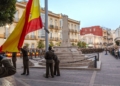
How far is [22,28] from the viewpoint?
22.2 feet

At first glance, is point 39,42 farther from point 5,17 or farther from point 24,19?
point 24,19

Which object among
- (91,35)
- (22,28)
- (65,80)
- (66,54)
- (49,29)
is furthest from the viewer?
(91,35)

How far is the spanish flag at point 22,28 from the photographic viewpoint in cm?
577

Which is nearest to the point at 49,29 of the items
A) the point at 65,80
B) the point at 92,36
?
the point at 92,36

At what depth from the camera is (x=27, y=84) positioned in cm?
896

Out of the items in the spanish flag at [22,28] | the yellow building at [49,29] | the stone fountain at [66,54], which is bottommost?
the stone fountain at [66,54]

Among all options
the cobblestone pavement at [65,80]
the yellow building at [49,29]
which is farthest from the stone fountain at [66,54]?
the yellow building at [49,29]

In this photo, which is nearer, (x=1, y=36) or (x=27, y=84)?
(x=27, y=84)

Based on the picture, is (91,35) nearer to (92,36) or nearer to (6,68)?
(92,36)

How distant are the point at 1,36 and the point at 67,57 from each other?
89.2ft

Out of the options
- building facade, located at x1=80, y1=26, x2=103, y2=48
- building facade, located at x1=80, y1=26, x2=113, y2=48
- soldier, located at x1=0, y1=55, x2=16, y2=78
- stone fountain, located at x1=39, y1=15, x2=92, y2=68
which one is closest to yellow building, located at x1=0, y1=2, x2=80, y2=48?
building facade, located at x1=80, y1=26, x2=103, y2=48

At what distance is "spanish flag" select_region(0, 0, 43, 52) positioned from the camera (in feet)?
18.9

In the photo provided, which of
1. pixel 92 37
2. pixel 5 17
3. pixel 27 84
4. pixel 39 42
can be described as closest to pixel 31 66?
pixel 5 17

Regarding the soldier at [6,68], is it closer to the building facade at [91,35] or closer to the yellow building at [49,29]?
the yellow building at [49,29]
